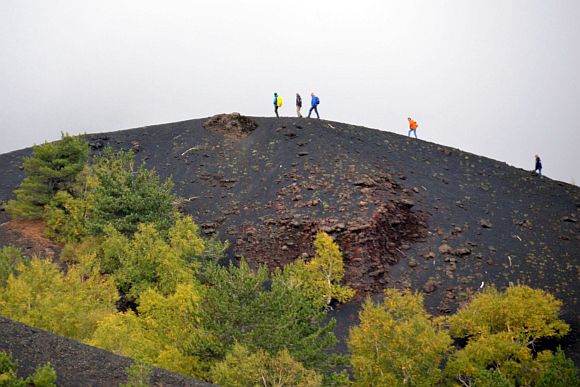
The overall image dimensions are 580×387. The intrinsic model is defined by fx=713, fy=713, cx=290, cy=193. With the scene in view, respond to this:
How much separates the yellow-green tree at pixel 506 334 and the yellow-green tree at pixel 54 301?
668 inches

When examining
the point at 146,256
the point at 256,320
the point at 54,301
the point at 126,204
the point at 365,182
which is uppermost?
the point at 365,182

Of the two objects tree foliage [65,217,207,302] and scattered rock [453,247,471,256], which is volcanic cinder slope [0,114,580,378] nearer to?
scattered rock [453,247,471,256]

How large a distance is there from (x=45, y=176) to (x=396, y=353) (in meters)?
32.4

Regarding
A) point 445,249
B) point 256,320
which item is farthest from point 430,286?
point 256,320

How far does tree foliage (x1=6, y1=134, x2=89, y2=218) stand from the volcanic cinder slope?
23.1ft

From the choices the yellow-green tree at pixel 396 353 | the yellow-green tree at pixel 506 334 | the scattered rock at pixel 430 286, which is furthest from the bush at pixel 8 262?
the scattered rock at pixel 430 286

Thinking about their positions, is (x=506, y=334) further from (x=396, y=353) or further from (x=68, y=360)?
(x=68, y=360)

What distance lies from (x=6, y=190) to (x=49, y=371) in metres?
41.6

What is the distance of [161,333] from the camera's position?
3192cm

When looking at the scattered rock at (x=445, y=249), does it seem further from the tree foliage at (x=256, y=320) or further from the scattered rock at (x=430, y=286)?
the tree foliage at (x=256, y=320)

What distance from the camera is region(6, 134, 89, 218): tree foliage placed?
2031 inches

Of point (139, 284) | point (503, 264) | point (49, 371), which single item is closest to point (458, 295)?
point (503, 264)

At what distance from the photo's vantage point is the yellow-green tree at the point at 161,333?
1126 inches

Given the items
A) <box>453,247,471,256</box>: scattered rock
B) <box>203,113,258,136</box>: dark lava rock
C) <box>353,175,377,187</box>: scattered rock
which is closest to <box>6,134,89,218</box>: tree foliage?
<box>203,113,258,136</box>: dark lava rock
